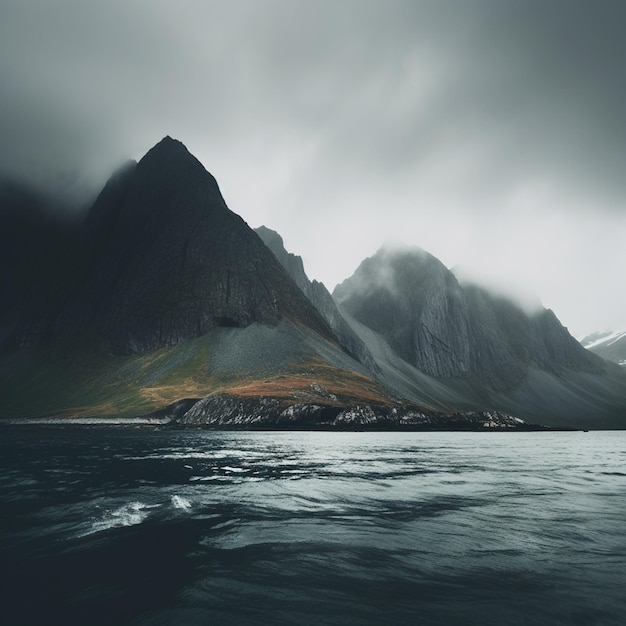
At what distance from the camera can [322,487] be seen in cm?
3256

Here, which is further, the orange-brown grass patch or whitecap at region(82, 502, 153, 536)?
the orange-brown grass patch

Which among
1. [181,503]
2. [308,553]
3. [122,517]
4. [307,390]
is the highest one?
[307,390]

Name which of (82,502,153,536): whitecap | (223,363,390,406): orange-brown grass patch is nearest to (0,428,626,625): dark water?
(82,502,153,536): whitecap

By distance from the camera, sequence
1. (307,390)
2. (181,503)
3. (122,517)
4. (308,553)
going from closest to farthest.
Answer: (308,553)
(122,517)
(181,503)
(307,390)

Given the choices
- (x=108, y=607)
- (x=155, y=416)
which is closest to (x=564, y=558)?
(x=108, y=607)

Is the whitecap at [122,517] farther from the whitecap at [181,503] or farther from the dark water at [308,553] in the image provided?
the whitecap at [181,503]

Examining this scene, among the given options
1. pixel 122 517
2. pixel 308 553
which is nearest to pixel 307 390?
pixel 122 517

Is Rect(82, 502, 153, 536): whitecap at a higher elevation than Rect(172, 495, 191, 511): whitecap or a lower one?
higher

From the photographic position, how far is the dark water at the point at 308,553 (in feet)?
37.8

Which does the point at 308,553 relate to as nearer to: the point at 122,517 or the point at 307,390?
the point at 122,517

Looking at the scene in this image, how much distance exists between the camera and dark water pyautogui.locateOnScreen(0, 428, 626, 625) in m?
11.5

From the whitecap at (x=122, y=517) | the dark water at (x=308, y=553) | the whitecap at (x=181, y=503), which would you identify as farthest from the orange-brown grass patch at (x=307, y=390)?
the whitecap at (x=122, y=517)

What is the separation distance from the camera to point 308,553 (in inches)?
650

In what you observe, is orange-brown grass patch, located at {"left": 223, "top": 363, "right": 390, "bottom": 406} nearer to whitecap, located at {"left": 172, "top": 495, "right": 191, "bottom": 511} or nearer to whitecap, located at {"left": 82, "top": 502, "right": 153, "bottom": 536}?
whitecap, located at {"left": 172, "top": 495, "right": 191, "bottom": 511}
